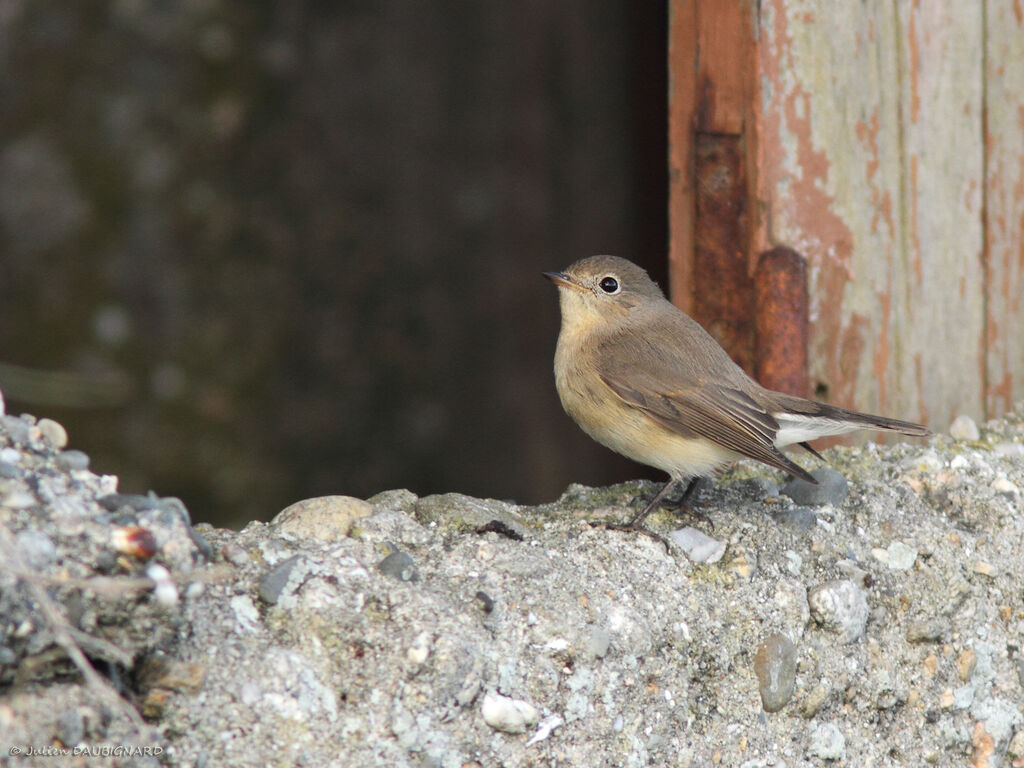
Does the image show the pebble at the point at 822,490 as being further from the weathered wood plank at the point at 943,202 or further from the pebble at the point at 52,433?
the pebble at the point at 52,433

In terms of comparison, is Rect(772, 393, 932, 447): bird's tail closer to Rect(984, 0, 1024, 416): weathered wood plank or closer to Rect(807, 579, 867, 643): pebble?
Rect(807, 579, 867, 643): pebble

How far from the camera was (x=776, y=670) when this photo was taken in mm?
2672

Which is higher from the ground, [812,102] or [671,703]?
[812,102]

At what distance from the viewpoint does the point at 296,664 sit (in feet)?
7.09

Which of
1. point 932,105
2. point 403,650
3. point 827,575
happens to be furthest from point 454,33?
point 403,650

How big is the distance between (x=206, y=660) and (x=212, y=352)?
478 cm

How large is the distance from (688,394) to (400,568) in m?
1.26

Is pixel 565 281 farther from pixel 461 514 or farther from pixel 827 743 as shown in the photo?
pixel 827 743

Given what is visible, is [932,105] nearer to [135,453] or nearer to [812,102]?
[812,102]

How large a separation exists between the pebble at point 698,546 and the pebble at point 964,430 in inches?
48.1

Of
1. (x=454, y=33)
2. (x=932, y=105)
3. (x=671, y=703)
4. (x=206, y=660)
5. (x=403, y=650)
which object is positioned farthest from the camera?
(x=454, y=33)

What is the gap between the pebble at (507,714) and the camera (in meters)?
2.29

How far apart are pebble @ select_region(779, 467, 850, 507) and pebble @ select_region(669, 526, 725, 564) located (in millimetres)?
397

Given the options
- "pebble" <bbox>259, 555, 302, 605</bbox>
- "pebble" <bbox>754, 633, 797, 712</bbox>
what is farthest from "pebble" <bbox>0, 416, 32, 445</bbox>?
"pebble" <bbox>754, 633, 797, 712</bbox>
